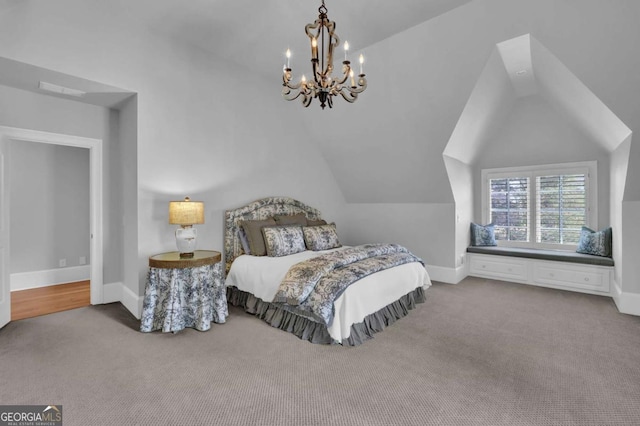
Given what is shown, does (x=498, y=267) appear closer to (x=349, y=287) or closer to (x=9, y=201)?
(x=349, y=287)

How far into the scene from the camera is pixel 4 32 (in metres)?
2.43

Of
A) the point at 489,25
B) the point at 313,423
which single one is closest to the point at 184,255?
the point at 313,423

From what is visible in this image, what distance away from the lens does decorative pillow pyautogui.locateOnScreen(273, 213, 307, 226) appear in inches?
169

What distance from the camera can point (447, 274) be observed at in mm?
4750

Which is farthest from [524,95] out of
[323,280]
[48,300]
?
[48,300]

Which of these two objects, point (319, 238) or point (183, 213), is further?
point (319, 238)

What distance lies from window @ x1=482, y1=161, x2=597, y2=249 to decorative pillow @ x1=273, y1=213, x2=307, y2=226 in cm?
331

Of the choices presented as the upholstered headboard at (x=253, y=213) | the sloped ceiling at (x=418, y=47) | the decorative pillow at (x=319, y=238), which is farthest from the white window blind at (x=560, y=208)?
the upholstered headboard at (x=253, y=213)

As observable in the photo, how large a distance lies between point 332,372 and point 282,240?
1.91m

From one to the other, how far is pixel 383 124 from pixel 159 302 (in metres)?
3.54

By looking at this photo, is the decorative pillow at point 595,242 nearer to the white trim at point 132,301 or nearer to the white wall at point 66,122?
the white trim at point 132,301

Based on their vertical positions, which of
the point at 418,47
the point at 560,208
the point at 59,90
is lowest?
the point at 560,208

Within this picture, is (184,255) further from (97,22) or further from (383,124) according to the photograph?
(383,124)

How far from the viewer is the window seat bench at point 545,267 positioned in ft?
13.2
